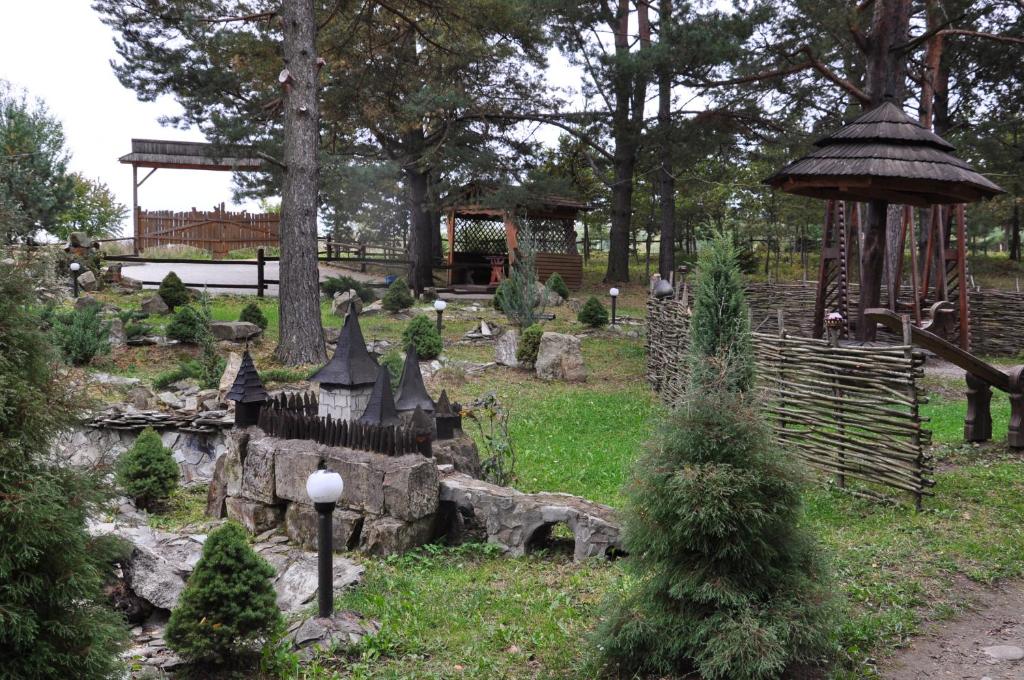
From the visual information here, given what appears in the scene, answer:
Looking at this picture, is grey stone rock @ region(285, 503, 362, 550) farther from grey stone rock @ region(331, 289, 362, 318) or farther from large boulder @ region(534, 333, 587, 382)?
grey stone rock @ region(331, 289, 362, 318)

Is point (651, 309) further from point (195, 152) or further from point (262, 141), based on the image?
point (195, 152)

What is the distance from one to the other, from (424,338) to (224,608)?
9483mm

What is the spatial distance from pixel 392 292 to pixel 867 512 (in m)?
13.3

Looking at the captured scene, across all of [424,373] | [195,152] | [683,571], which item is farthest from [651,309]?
[195,152]

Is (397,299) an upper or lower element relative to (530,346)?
upper

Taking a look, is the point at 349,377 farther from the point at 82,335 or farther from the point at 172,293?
the point at 172,293

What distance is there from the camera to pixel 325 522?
4742mm

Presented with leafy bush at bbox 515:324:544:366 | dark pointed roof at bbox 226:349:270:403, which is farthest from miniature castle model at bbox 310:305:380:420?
leafy bush at bbox 515:324:544:366

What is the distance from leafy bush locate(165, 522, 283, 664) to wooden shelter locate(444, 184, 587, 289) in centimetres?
1837

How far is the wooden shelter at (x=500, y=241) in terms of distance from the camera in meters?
23.8

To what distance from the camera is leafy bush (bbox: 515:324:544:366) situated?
13703mm

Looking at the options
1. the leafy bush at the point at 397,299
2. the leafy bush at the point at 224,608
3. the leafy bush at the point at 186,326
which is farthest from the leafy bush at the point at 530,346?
the leafy bush at the point at 224,608

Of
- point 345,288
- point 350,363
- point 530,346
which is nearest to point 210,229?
point 345,288

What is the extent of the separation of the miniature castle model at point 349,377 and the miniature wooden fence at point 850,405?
2.59 meters
